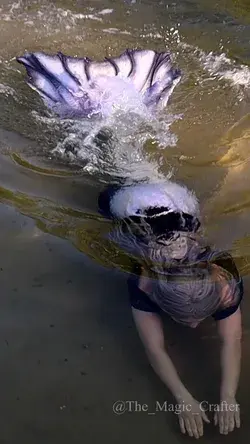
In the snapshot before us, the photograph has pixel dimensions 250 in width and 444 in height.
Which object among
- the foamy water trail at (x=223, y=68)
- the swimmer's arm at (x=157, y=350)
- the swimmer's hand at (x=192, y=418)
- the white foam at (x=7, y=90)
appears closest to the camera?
the swimmer's hand at (x=192, y=418)

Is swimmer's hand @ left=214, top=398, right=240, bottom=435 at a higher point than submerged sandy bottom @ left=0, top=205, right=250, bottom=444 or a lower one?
higher

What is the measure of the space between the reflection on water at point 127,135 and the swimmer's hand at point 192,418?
67 cm

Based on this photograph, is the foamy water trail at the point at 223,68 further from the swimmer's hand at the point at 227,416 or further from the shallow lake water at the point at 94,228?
the swimmer's hand at the point at 227,416

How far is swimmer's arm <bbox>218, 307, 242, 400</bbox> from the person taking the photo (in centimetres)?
206

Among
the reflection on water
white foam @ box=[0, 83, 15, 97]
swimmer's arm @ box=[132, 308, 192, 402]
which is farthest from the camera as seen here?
white foam @ box=[0, 83, 15, 97]

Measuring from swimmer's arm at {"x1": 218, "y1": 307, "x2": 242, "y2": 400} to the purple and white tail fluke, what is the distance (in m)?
1.66

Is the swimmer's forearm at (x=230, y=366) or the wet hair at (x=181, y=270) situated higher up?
the wet hair at (x=181, y=270)

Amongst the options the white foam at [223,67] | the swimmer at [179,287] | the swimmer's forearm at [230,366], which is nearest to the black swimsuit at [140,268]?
the swimmer at [179,287]

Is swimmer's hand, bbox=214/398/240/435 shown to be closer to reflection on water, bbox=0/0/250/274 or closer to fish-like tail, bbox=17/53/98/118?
reflection on water, bbox=0/0/250/274

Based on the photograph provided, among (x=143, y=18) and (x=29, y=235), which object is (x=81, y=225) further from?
(x=143, y=18)

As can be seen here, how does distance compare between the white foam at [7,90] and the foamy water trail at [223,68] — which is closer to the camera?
the white foam at [7,90]

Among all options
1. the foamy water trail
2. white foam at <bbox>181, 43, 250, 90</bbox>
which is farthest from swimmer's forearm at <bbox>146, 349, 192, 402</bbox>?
white foam at <bbox>181, 43, 250, 90</bbox>

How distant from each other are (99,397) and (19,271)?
69 cm

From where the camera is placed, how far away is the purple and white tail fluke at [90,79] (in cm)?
345
